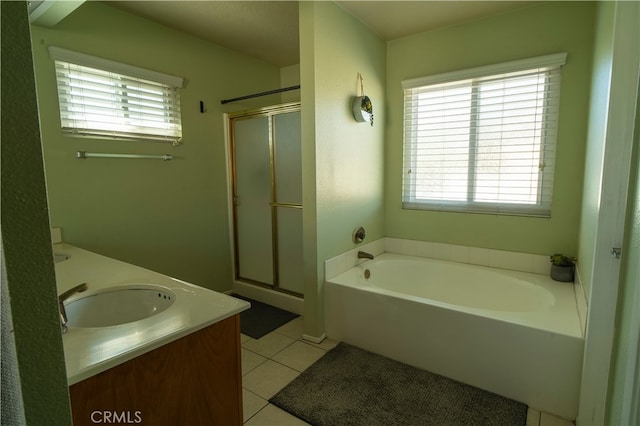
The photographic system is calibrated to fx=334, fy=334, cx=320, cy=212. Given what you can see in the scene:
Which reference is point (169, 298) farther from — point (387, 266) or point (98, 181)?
point (387, 266)

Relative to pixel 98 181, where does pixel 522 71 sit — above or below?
above

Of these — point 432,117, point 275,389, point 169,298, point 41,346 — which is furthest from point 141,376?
point 432,117

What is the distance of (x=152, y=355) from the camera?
971 millimetres

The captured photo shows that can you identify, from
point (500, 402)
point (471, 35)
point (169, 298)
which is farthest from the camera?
point (471, 35)

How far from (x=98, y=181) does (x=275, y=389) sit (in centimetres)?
189

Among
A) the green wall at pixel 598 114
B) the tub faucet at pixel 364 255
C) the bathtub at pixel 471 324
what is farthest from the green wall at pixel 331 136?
the green wall at pixel 598 114

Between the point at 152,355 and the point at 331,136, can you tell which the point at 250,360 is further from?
the point at 331,136

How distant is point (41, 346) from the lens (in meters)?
0.45

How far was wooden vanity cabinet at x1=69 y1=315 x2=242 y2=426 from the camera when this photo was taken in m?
0.87

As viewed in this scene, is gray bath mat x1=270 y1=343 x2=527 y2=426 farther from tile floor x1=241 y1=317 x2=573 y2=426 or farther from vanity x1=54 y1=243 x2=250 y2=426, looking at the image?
vanity x1=54 y1=243 x2=250 y2=426

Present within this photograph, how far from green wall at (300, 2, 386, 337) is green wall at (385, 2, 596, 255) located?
1.00 feet

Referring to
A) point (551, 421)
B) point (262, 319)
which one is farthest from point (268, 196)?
point (551, 421)

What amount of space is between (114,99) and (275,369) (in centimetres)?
222

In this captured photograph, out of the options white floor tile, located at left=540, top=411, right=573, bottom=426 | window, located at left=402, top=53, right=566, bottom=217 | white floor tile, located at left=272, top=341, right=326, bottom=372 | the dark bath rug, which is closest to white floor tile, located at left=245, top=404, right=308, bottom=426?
white floor tile, located at left=272, top=341, right=326, bottom=372
